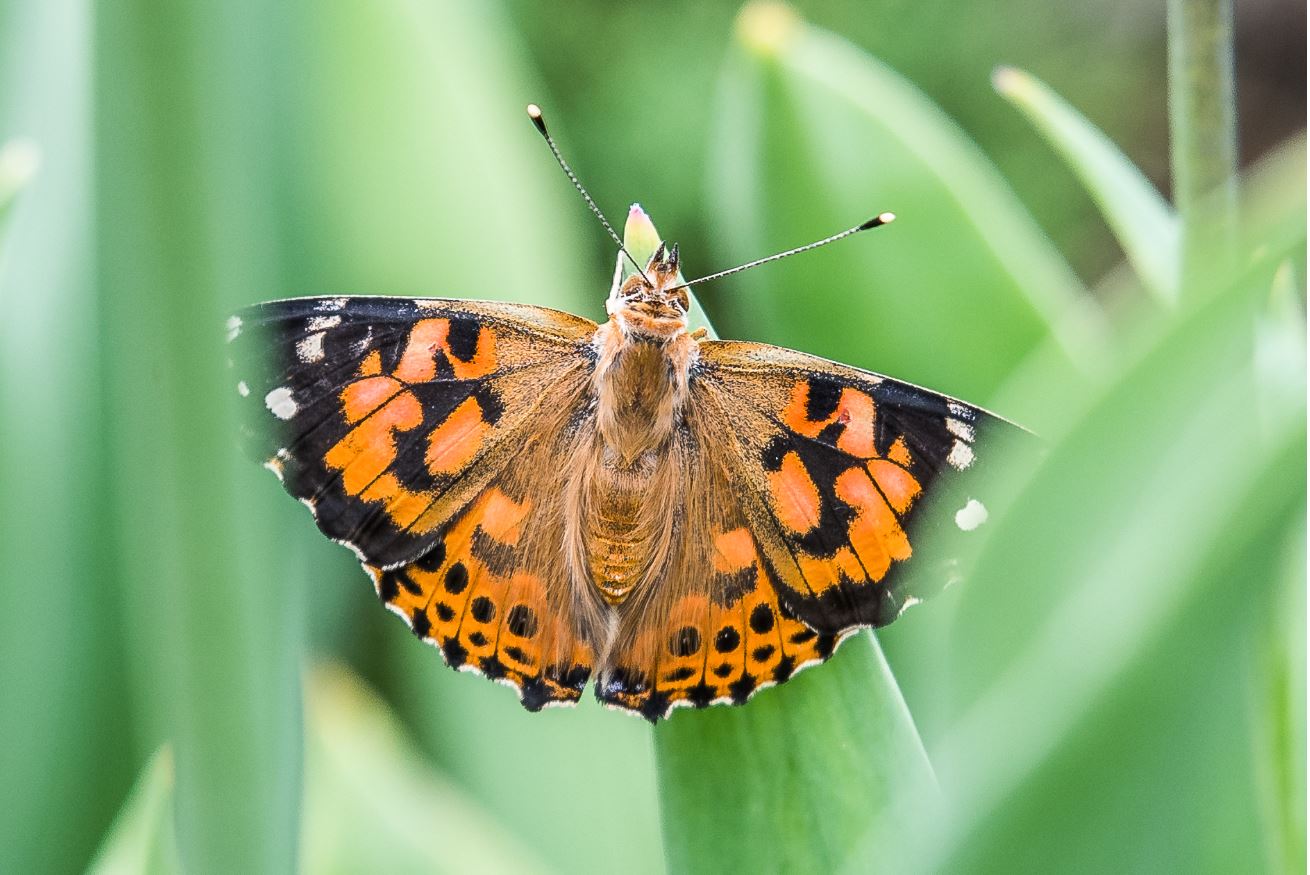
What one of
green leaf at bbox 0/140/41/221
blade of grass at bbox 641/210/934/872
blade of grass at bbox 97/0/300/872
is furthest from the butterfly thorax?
blade of grass at bbox 97/0/300/872

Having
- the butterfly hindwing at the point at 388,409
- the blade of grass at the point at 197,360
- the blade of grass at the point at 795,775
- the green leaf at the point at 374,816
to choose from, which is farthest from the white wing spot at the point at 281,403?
the blade of grass at the point at 197,360

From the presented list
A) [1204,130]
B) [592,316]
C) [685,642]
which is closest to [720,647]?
[685,642]

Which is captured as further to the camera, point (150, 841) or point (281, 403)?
point (281, 403)

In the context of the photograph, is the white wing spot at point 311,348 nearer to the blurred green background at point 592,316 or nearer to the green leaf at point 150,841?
the blurred green background at point 592,316

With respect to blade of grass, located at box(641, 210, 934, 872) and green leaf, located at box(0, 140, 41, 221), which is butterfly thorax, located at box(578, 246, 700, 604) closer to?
blade of grass, located at box(641, 210, 934, 872)

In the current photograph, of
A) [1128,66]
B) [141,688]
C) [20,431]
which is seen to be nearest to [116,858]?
[141,688]

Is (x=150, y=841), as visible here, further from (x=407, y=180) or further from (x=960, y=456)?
(x=407, y=180)

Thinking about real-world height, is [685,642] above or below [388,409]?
below

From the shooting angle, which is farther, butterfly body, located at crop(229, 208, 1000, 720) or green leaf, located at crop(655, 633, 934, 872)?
butterfly body, located at crop(229, 208, 1000, 720)
